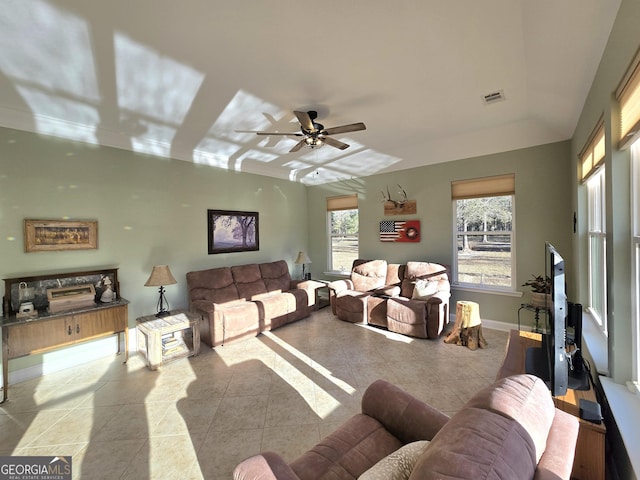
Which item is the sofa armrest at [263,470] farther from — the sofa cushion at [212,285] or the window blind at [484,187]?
the window blind at [484,187]

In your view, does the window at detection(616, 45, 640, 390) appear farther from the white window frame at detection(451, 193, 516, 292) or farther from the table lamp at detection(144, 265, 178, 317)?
the table lamp at detection(144, 265, 178, 317)

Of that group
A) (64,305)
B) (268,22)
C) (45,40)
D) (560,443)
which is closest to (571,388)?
(560,443)

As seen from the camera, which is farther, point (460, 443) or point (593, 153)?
point (593, 153)

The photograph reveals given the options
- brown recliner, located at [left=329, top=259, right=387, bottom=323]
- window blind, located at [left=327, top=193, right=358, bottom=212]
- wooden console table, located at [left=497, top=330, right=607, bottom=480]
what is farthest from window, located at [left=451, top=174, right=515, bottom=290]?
wooden console table, located at [left=497, top=330, right=607, bottom=480]

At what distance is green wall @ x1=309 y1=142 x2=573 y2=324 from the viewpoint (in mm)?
3629

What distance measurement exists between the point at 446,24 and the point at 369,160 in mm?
3217

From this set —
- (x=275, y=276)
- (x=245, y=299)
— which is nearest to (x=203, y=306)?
(x=245, y=299)

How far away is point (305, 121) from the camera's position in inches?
107

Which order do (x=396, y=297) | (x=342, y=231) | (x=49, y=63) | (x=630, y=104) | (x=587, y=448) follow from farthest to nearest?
(x=342, y=231)
(x=396, y=297)
(x=49, y=63)
(x=630, y=104)
(x=587, y=448)

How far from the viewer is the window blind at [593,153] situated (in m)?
1.98

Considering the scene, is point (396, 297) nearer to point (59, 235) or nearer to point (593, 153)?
point (593, 153)

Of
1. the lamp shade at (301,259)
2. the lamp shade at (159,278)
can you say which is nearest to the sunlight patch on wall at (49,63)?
the lamp shade at (159,278)

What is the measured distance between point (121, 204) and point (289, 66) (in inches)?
116

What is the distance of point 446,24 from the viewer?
1839 mm
